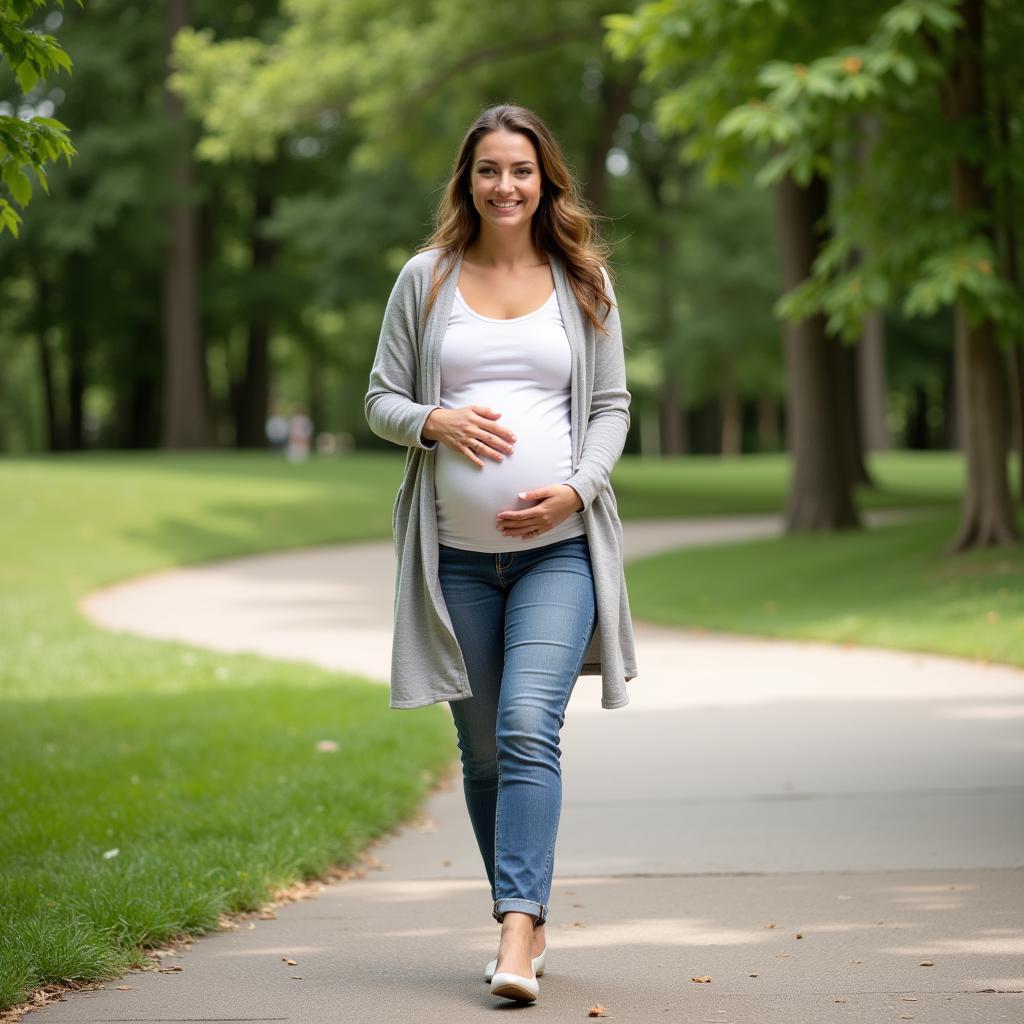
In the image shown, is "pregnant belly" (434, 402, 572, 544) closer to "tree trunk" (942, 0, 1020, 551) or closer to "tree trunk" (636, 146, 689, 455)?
"tree trunk" (942, 0, 1020, 551)

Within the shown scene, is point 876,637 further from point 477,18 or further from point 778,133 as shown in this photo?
point 477,18

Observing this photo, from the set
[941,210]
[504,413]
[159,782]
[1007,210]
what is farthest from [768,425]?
[504,413]

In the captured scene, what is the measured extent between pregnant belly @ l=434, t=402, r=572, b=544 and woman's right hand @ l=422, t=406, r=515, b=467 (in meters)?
0.03

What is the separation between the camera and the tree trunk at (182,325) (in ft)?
119

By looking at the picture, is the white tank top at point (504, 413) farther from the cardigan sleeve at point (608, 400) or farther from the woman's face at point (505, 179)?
the woman's face at point (505, 179)

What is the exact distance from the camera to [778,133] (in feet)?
37.7

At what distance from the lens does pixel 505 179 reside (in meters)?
4.07

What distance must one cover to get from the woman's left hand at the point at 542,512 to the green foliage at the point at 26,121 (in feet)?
5.99

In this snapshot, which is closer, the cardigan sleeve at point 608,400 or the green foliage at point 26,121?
the cardigan sleeve at point 608,400

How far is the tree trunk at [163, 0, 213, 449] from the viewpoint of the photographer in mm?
36250

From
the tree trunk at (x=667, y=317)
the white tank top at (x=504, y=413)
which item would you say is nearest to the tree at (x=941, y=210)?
the white tank top at (x=504, y=413)

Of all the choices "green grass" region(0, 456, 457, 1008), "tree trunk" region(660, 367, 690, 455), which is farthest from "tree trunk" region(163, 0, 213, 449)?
"green grass" region(0, 456, 457, 1008)

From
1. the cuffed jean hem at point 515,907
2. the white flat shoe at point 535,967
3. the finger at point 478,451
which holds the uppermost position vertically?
the finger at point 478,451

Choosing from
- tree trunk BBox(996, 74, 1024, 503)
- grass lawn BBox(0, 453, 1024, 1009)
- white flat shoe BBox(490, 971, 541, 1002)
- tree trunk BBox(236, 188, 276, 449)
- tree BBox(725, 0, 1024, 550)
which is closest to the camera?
white flat shoe BBox(490, 971, 541, 1002)
